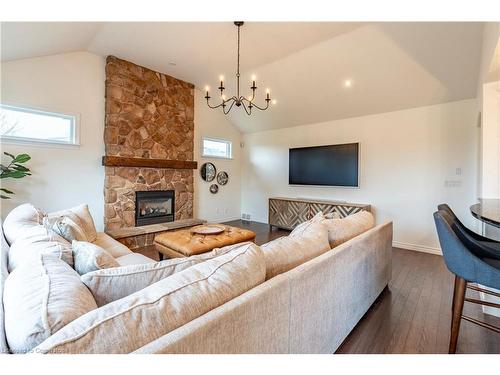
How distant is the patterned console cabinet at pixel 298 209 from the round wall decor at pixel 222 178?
51.3 inches

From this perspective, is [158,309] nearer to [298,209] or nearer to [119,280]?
[119,280]

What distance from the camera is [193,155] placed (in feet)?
17.8

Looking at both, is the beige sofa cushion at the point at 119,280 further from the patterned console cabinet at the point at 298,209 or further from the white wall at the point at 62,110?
the patterned console cabinet at the point at 298,209

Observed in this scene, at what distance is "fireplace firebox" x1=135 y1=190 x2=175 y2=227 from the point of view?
4.55m

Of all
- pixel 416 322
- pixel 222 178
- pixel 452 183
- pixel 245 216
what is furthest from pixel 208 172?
pixel 416 322

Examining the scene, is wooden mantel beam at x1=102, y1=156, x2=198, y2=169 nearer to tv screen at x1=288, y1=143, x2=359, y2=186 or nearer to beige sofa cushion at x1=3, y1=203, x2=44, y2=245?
beige sofa cushion at x1=3, y1=203, x2=44, y2=245

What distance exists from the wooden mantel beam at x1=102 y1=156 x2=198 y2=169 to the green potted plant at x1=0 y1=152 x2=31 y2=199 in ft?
3.50

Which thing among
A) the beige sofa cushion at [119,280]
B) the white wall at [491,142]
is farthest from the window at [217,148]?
the beige sofa cushion at [119,280]

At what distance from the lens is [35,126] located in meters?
3.60

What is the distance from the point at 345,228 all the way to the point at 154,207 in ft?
12.6

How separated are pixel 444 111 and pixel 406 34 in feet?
5.03

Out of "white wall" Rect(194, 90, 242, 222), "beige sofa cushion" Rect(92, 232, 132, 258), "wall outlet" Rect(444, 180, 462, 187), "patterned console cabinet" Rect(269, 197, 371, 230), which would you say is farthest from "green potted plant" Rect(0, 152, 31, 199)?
"wall outlet" Rect(444, 180, 462, 187)

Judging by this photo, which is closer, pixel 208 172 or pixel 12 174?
pixel 12 174

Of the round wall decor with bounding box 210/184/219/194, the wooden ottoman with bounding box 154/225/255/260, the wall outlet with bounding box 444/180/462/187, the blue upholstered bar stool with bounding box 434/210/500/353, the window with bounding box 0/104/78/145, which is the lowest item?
the wooden ottoman with bounding box 154/225/255/260
